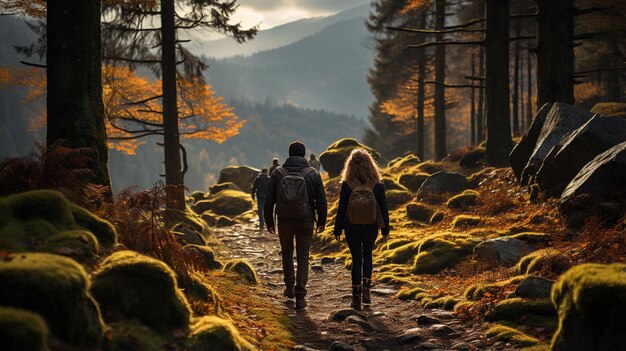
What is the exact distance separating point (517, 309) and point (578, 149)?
5.37 metres

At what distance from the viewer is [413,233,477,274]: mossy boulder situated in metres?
10.3

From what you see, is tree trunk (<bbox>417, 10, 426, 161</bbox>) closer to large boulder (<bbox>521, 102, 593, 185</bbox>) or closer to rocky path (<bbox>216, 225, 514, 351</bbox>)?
large boulder (<bbox>521, 102, 593, 185</bbox>)

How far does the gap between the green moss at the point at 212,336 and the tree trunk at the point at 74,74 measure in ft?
10.4

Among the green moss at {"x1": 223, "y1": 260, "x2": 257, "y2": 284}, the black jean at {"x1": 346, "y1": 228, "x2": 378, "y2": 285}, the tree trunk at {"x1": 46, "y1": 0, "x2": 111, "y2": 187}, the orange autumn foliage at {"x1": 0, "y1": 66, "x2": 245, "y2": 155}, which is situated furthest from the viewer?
the orange autumn foliage at {"x1": 0, "y1": 66, "x2": 245, "y2": 155}

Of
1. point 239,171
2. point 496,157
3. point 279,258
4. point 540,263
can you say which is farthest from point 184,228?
point 239,171

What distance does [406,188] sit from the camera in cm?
2023

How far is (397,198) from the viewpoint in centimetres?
1842

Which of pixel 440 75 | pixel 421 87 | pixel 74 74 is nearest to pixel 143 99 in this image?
pixel 74 74

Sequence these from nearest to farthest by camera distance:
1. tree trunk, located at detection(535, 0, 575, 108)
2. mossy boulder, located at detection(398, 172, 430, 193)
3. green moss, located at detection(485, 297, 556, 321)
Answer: green moss, located at detection(485, 297, 556, 321), tree trunk, located at detection(535, 0, 575, 108), mossy boulder, located at detection(398, 172, 430, 193)

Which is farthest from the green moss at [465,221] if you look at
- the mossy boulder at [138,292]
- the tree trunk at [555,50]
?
the mossy boulder at [138,292]

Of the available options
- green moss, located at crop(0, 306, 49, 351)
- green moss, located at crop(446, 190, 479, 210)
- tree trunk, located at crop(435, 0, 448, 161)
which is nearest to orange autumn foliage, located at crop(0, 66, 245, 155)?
green moss, located at crop(446, 190, 479, 210)

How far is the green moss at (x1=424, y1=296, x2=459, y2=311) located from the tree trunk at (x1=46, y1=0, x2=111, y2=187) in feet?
15.7

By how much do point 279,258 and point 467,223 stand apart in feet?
15.2

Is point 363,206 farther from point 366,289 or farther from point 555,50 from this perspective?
point 555,50
